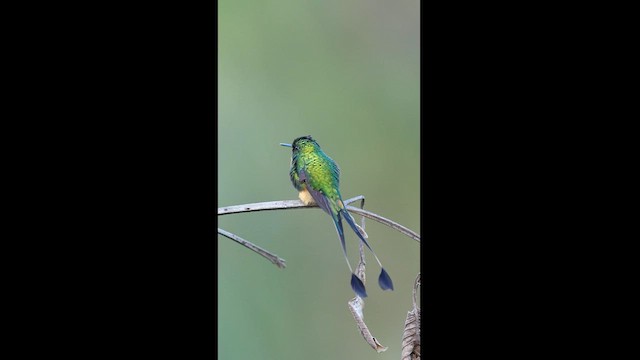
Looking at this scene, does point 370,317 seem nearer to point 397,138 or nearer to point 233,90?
point 397,138

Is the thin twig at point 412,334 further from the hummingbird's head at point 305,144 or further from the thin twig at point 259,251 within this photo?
the hummingbird's head at point 305,144

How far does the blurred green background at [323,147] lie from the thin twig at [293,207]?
0.02 metres

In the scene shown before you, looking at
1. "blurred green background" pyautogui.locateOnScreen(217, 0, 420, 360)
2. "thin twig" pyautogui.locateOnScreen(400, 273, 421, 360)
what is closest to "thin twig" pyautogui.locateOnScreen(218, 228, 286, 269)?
"blurred green background" pyautogui.locateOnScreen(217, 0, 420, 360)

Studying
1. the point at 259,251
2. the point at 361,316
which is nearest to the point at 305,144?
the point at 259,251

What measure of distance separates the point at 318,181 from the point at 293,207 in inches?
4.0

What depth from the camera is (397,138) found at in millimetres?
1861

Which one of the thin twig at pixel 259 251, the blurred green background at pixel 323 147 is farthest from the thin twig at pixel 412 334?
the thin twig at pixel 259 251

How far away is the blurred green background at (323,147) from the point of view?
1.76 meters

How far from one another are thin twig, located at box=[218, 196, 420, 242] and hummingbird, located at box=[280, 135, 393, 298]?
31 mm

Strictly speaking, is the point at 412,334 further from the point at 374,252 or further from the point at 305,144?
the point at 305,144

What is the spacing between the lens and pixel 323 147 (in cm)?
185

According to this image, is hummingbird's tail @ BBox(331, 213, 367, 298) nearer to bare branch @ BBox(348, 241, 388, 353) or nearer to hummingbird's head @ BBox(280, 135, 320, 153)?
bare branch @ BBox(348, 241, 388, 353)

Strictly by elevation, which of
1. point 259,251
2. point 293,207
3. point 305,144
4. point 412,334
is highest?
point 305,144
